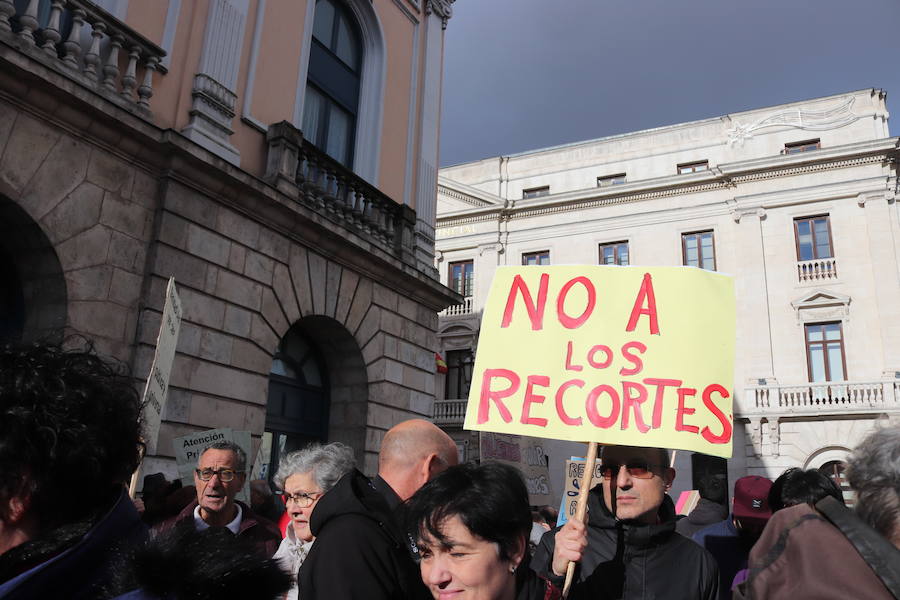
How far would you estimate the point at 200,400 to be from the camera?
7.80m

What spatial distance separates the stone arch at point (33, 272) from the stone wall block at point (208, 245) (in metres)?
1.48

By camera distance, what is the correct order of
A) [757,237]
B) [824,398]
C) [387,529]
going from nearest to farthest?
1. [387,529]
2. [824,398]
3. [757,237]

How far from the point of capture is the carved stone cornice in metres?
13.8

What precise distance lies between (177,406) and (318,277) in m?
2.86

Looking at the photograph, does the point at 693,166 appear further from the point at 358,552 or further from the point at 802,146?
the point at 358,552

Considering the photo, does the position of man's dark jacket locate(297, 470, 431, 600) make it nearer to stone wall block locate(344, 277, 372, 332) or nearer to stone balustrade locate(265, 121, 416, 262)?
stone balustrade locate(265, 121, 416, 262)

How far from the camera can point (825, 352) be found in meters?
23.2

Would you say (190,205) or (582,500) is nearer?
(582,500)

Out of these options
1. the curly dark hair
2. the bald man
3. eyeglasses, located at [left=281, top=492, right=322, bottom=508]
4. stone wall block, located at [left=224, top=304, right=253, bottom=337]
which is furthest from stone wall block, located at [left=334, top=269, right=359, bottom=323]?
the curly dark hair

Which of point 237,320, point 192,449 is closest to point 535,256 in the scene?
point 237,320

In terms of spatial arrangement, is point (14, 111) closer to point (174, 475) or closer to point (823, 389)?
point (174, 475)

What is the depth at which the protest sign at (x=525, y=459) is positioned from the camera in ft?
38.9

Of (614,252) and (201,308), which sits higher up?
(614,252)

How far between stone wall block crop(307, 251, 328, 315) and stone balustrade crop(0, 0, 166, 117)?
9.26ft
